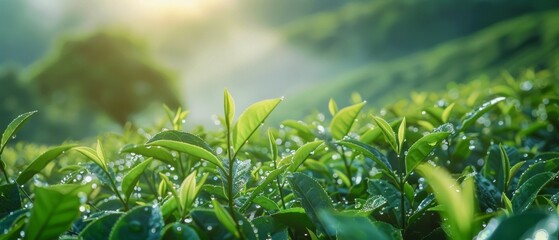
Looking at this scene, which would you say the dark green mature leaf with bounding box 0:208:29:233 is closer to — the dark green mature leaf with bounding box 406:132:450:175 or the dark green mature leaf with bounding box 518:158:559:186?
the dark green mature leaf with bounding box 406:132:450:175

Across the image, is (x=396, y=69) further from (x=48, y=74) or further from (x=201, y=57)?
(x=201, y=57)

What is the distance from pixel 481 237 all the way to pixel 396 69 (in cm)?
2549

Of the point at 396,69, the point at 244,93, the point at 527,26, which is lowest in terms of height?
the point at 244,93

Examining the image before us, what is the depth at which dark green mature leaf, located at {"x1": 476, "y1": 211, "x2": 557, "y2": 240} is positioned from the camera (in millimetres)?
684

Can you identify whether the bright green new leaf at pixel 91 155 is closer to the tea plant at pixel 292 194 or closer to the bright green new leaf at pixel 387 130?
the tea plant at pixel 292 194

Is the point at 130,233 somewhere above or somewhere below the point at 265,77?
above

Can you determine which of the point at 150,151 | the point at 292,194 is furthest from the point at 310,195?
the point at 150,151

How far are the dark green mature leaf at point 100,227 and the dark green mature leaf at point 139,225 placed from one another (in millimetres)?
93

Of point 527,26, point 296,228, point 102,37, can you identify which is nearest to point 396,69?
point 527,26

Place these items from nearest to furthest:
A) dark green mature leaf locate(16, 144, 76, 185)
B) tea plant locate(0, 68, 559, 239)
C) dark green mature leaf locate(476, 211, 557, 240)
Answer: dark green mature leaf locate(476, 211, 557, 240) < tea plant locate(0, 68, 559, 239) < dark green mature leaf locate(16, 144, 76, 185)

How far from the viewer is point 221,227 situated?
3.25ft

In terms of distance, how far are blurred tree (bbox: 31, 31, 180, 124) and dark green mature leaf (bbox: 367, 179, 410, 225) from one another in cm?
2701

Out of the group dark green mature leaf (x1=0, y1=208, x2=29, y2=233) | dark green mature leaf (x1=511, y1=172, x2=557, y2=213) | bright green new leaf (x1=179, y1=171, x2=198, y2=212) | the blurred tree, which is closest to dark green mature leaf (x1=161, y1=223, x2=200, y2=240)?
bright green new leaf (x1=179, y1=171, x2=198, y2=212)

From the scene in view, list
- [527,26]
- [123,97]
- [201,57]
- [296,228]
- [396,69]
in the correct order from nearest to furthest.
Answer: [296,228]
[527,26]
[396,69]
[123,97]
[201,57]
